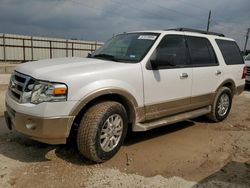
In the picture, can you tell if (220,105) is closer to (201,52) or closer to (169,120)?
(201,52)

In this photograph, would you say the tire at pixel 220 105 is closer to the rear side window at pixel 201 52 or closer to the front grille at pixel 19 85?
the rear side window at pixel 201 52

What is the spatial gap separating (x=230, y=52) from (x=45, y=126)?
482cm

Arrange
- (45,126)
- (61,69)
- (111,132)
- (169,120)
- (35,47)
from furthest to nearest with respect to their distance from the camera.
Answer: (35,47), (169,120), (111,132), (61,69), (45,126)

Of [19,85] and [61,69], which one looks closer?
[61,69]

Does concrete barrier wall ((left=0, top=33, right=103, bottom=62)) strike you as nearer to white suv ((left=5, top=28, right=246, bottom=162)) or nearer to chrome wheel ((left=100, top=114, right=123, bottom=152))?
white suv ((left=5, top=28, right=246, bottom=162))

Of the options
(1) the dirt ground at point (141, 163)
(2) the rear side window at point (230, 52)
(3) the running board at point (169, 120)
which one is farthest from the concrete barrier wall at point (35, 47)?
(3) the running board at point (169, 120)

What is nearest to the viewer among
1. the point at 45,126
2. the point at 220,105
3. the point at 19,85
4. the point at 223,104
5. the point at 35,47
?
the point at 45,126

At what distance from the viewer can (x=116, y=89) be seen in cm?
381

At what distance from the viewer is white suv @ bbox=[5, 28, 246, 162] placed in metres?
3.40

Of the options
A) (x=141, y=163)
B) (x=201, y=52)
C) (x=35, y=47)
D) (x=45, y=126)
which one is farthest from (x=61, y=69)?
(x=35, y=47)

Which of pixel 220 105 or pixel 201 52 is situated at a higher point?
pixel 201 52

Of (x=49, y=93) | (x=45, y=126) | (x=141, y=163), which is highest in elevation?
(x=49, y=93)

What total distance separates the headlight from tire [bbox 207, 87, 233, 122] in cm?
377

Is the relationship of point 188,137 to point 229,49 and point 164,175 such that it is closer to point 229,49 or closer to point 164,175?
point 164,175
